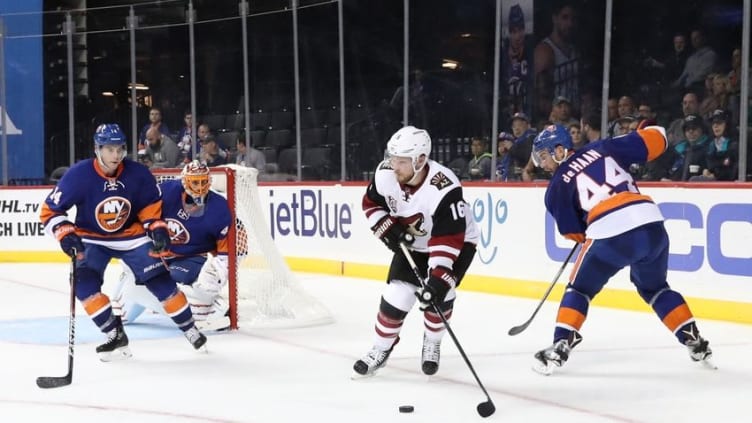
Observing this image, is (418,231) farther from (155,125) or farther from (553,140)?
(155,125)

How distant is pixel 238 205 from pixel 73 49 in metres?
4.92

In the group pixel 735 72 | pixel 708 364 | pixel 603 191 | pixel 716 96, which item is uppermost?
pixel 735 72

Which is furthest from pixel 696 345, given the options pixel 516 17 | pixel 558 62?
pixel 516 17

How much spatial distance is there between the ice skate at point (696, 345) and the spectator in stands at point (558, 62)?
9.63ft

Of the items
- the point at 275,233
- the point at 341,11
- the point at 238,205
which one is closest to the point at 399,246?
the point at 238,205

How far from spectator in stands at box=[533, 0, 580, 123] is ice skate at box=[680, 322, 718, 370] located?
2936 millimetres

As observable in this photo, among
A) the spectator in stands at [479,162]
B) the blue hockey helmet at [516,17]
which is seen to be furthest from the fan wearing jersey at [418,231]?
the blue hockey helmet at [516,17]

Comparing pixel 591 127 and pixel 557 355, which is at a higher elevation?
pixel 591 127

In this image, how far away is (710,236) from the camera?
5262 mm

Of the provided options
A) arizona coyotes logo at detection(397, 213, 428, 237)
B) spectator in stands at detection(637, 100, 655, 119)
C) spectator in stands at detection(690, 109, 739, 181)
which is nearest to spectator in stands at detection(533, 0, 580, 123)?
spectator in stands at detection(637, 100, 655, 119)

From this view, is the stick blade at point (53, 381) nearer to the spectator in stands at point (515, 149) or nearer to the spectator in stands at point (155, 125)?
the spectator in stands at point (515, 149)

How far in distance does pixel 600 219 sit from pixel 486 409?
96 centimetres

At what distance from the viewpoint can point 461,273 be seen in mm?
3744

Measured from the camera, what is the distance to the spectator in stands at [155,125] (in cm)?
947
